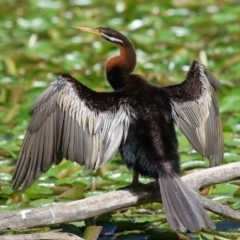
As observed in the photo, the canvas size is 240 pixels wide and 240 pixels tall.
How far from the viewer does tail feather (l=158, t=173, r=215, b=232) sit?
456cm

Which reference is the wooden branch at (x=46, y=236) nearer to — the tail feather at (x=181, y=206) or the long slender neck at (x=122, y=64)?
the tail feather at (x=181, y=206)

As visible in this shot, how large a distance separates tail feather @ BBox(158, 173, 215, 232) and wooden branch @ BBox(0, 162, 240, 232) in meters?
0.12

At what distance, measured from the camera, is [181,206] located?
4664mm

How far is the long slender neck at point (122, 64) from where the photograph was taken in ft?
18.5

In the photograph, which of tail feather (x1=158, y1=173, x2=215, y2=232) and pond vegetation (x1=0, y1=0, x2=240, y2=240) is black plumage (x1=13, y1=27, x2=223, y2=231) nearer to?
tail feather (x1=158, y1=173, x2=215, y2=232)

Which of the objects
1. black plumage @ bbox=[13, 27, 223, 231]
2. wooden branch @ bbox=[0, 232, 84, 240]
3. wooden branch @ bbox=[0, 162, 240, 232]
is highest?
black plumage @ bbox=[13, 27, 223, 231]

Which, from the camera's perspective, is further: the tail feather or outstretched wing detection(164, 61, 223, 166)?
outstretched wing detection(164, 61, 223, 166)

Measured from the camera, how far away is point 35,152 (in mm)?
5160

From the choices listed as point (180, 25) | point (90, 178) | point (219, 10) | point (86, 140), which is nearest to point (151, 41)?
point (180, 25)

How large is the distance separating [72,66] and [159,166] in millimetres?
3555

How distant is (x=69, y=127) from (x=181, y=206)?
3.14ft

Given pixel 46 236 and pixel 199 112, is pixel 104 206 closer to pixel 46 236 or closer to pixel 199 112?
pixel 46 236

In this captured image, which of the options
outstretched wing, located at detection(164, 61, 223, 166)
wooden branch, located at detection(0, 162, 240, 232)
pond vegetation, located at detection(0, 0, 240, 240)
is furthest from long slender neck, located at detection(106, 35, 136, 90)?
wooden branch, located at detection(0, 162, 240, 232)

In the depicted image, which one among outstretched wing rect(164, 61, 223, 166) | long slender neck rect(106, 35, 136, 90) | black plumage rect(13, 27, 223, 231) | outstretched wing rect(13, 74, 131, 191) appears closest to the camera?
black plumage rect(13, 27, 223, 231)
